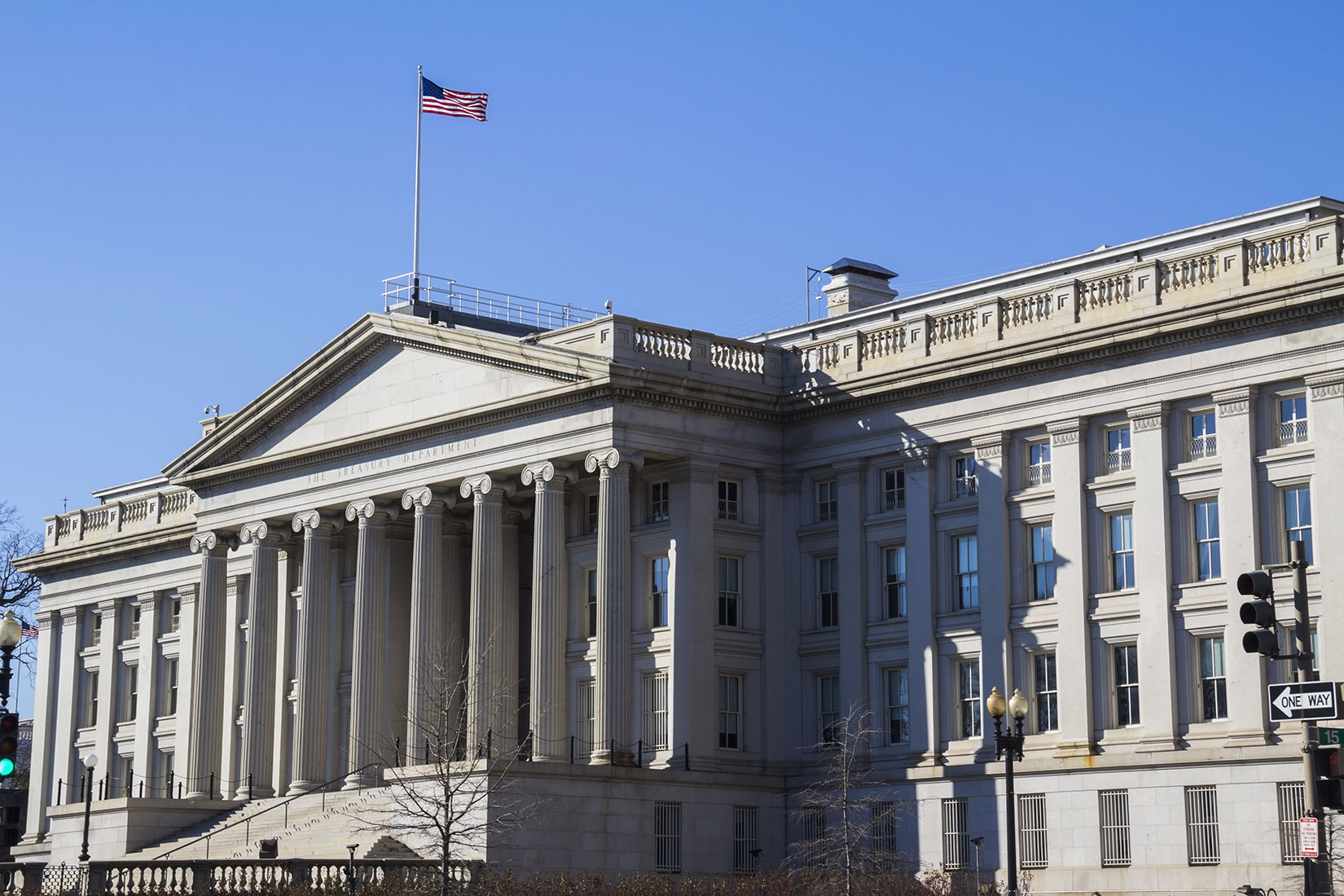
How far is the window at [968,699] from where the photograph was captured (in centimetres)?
5569

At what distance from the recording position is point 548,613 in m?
58.8

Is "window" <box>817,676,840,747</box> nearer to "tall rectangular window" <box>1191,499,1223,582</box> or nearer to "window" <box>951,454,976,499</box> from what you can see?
"window" <box>951,454,976,499</box>

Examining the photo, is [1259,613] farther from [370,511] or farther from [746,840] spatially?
[370,511]

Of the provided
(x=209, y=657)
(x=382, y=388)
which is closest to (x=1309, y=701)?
(x=382, y=388)

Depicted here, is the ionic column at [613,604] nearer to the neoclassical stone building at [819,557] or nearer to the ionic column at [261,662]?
the neoclassical stone building at [819,557]

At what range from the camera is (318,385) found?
220 feet

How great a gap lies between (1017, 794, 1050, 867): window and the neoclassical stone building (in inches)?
4.0

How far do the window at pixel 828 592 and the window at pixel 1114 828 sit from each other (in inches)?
416

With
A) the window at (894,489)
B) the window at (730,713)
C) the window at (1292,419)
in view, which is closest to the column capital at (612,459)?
the window at (730,713)

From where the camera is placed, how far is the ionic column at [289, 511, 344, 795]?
65.8 m

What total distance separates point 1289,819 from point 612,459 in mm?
20214

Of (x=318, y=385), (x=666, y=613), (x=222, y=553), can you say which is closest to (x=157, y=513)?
(x=222, y=553)

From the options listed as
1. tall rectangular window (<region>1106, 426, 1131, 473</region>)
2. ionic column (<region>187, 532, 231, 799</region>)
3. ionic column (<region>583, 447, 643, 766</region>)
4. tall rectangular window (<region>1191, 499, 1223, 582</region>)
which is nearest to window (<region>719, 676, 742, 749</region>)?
ionic column (<region>583, 447, 643, 766</region>)

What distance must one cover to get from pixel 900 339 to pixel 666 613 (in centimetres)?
1023
